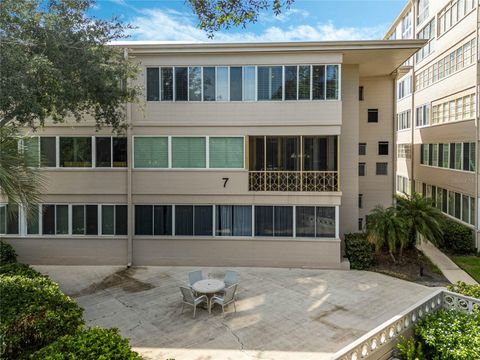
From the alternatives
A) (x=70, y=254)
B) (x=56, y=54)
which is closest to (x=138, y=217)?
(x=70, y=254)

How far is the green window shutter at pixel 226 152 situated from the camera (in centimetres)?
1584

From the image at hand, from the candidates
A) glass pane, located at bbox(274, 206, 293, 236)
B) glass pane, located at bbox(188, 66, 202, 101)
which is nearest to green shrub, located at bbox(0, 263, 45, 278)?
glass pane, located at bbox(188, 66, 202, 101)

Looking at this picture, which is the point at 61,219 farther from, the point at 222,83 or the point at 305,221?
the point at 305,221

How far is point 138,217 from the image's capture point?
16.3 m

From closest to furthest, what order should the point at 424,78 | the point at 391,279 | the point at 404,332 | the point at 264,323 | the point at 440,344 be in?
the point at 440,344, the point at 404,332, the point at 264,323, the point at 391,279, the point at 424,78

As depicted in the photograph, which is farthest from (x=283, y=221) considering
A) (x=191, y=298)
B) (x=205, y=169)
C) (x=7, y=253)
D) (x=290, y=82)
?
(x=7, y=253)

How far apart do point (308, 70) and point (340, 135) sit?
3.23 meters

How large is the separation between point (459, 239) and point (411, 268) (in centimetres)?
461

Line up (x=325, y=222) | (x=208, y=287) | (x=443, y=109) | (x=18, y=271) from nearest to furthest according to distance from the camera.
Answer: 1. (x=18, y=271)
2. (x=208, y=287)
3. (x=325, y=222)
4. (x=443, y=109)

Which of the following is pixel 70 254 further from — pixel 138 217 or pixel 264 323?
pixel 264 323

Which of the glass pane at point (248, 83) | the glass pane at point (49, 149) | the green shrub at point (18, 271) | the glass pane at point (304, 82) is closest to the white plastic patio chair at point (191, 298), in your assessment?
the green shrub at point (18, 271)

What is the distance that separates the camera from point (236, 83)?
15727 millimetres

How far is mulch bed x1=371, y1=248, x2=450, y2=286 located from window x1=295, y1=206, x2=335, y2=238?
2.45m

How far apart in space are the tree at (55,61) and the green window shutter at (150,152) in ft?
9.98
